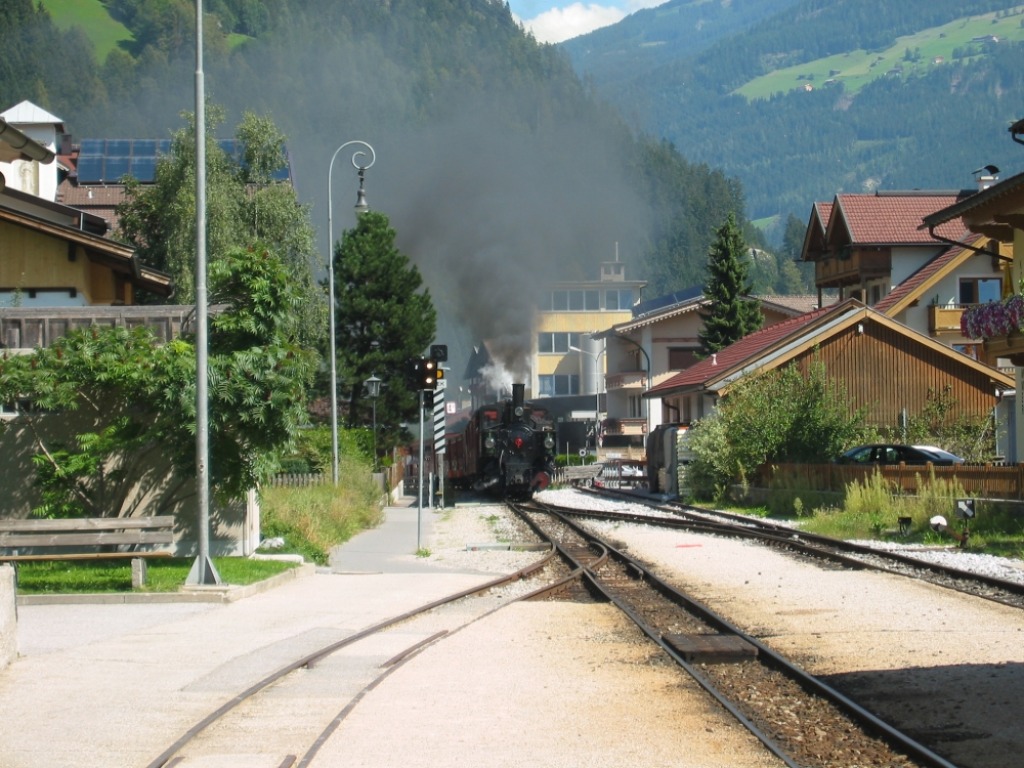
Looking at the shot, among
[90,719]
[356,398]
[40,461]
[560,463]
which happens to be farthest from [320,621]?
[560,463]

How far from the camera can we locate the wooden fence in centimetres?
2314

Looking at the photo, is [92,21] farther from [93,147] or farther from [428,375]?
[428,375]

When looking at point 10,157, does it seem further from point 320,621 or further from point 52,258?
point 52,258

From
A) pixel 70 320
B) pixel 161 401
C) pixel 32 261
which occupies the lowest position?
pixel 161 401

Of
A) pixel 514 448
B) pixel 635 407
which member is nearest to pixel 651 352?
pixel 635 407

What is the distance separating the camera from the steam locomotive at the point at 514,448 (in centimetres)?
4031

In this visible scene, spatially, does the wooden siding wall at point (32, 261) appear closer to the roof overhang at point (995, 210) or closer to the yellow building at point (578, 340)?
the roof overhang at point (995, 210)

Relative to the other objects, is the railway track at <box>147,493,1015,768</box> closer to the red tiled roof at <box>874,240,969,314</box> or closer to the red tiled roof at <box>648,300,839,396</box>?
the red tiled roof at <box>648,300,839,396</box>

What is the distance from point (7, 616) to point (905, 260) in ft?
150

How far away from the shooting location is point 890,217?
52.2 meters

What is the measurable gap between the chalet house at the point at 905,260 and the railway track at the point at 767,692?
3278 cm

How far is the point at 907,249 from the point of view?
51125mm

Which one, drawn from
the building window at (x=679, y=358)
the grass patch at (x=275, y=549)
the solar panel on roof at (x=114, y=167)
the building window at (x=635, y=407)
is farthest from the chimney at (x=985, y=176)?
the solar panel on roof at (x=114, y=167)

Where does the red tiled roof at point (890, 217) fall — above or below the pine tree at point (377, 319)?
above
